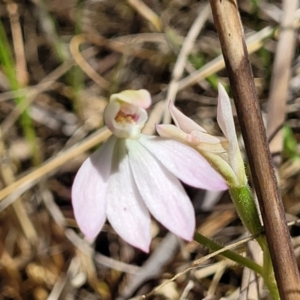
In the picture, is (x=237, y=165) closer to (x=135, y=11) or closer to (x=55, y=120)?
(x=55, y=120)

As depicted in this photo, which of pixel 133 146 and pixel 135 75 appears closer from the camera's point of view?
pixel 133 146

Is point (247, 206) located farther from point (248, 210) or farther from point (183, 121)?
point (183, 121)

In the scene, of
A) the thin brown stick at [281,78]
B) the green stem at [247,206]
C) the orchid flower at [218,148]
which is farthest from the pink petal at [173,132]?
the thin brown stick at [281,78]

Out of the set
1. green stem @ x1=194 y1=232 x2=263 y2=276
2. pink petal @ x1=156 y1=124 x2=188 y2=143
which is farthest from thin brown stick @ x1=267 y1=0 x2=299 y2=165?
pink petal @ x1=156 y1=124 x2=188 y2=143

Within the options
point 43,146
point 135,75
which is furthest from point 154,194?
point 135,75

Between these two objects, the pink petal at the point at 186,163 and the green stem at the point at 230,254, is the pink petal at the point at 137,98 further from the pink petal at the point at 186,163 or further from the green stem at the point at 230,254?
the green stem at the point at 230,254

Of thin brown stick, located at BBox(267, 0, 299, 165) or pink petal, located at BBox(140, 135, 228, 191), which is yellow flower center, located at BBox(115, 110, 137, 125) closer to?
pink petal, located at BBox(140, 135, 228, 191)

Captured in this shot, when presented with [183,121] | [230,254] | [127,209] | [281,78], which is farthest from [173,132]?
[281,78]

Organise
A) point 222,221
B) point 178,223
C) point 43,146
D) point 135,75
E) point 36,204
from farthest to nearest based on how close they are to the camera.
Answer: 1. point 135,75
2. point 43,146
3. point 36,204
4. point 222,221
5. point 178,223
